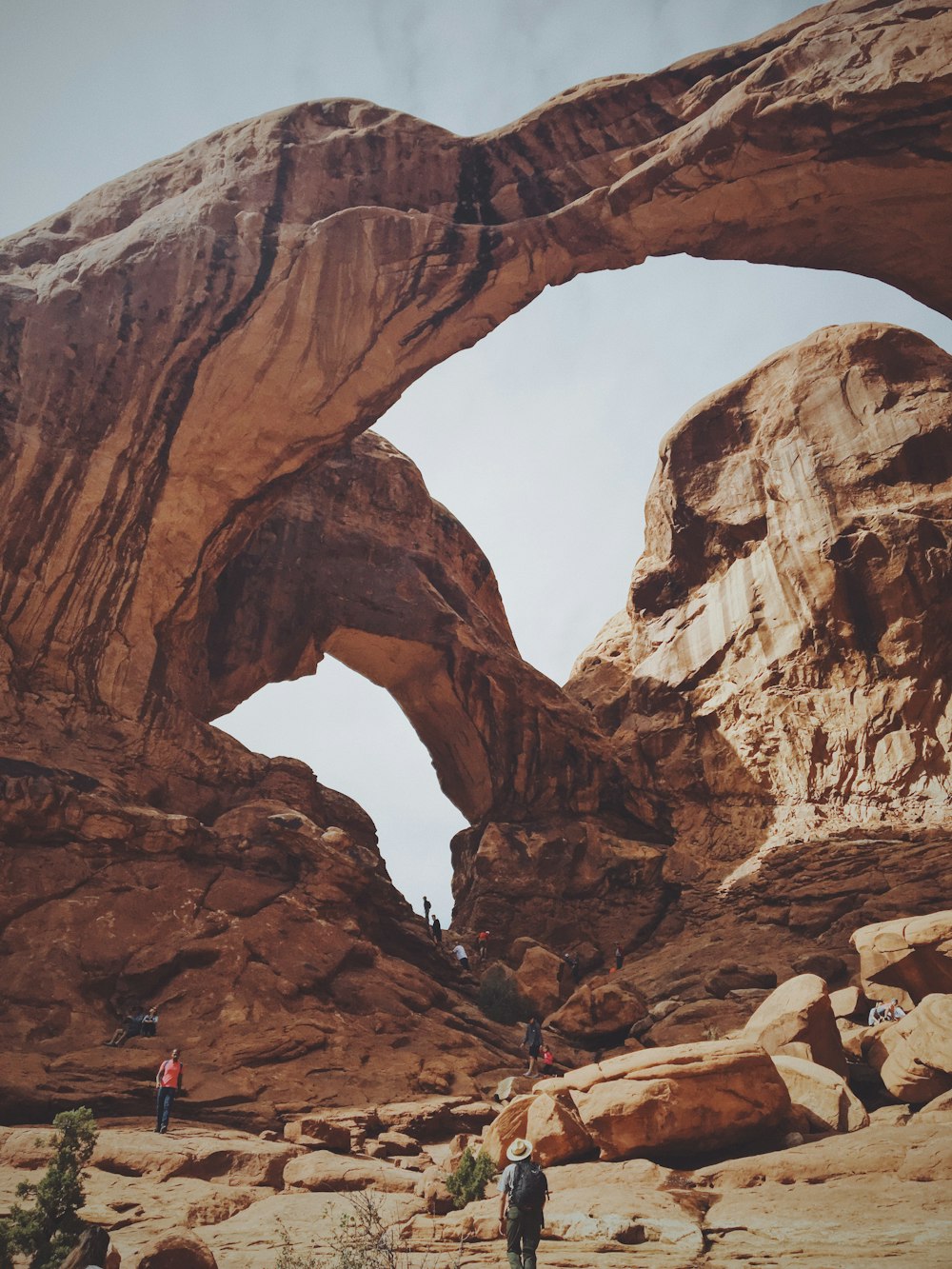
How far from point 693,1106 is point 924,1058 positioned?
2.49 meters

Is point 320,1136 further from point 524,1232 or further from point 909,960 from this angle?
point 909,960

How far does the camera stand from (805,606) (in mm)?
23781

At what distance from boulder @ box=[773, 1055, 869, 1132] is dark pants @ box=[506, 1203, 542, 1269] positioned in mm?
4176

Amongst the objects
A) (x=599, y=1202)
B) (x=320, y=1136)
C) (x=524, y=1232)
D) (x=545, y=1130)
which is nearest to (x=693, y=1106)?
(x=545, y=1130)

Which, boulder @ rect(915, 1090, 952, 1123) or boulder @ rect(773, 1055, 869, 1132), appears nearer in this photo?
boulder @ rect(915, 1090, 952, 1123)

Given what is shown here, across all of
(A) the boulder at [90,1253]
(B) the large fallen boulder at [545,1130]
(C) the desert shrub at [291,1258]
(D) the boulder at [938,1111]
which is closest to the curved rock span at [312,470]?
(B) the large fallen boulder at [545,1130]

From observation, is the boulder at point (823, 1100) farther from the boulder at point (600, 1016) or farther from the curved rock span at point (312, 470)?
the boulder at point (600, 1016)

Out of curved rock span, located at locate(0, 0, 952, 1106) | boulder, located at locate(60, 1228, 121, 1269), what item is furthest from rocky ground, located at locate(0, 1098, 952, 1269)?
curved rock span, located at locate(0, 0, 952, 1106)

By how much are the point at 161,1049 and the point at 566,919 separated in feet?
47.2


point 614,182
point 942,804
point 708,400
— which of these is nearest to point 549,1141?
point 942,804

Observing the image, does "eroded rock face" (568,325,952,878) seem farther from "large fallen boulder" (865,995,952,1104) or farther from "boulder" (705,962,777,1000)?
"large fallen boulder" (865,995,952,1104)

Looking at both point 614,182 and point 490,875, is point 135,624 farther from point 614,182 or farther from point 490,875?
point 614,182

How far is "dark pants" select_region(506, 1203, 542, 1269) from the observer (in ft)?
20.2

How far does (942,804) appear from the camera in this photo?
67.9 ft
